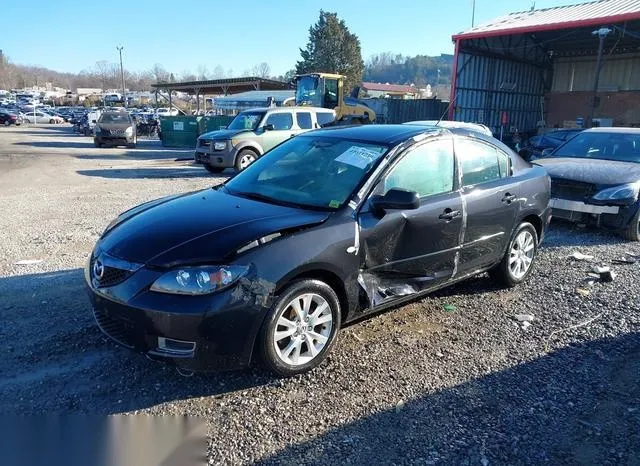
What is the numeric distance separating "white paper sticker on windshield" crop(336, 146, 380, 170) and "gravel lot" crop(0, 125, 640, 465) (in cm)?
140

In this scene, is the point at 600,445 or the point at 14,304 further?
the point at 14,304

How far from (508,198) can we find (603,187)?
340cm

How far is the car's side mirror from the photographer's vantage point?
12.5 feet

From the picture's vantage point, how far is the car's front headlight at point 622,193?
7.50 meters

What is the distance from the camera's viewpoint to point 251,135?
1427 centimetres

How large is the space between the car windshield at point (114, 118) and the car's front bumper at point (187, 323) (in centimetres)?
2243

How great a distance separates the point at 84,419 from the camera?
120 inches

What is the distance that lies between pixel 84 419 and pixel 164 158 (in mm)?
17986

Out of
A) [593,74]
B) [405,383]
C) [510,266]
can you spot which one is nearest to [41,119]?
[593,74]

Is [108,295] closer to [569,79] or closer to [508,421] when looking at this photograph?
[508,421]

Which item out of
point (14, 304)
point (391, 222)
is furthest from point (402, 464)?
point (14, 304)

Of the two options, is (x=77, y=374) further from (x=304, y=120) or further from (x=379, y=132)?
(x=304, y=120)

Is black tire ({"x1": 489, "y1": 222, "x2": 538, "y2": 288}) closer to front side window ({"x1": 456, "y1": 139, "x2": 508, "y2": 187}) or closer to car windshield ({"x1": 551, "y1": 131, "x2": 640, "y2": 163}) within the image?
front side window ({"x1": 456, "y1": 139, "x2": 508, "y2": 187})

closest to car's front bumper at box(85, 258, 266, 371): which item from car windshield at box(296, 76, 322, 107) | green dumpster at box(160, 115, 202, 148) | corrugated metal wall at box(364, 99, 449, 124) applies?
car windshield at box(296, 76, 322, 107)
